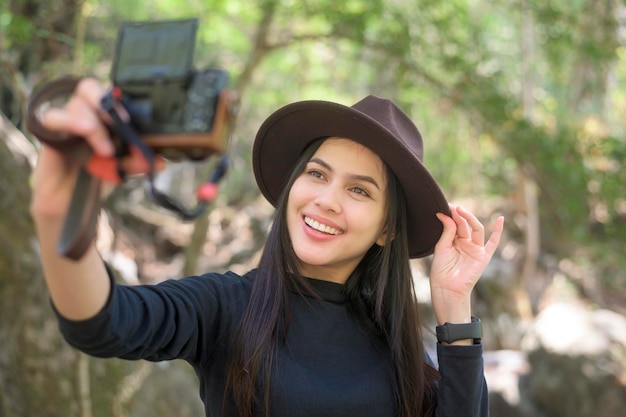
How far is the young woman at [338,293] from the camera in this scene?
1688mm

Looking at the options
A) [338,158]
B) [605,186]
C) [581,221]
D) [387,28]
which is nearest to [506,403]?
[581,221]

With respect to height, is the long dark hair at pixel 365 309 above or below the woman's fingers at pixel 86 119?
below

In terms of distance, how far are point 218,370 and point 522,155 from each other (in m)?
4.22

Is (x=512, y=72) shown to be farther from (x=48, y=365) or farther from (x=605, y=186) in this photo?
(x=48, y=365)

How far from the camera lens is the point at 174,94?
1.00 metres

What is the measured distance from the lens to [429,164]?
464 inches

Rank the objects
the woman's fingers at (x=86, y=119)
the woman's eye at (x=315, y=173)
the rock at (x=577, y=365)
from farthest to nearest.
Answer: the rock at (x=577, y=365)
the woman's eye at (x=315, y=173)
the woman's fingers at (x=86, y=119)

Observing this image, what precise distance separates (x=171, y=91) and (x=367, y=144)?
98cm

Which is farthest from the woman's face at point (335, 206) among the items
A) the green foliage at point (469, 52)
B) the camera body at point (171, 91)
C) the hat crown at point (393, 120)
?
the green foliage at point (469, 52)

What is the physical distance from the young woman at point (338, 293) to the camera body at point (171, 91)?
492mm

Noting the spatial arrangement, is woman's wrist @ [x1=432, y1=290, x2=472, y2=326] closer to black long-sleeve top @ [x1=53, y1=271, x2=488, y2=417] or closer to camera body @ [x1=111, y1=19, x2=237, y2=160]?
black long-sleeve top @ [x1=53, y1=271, x2=488, y2=417]

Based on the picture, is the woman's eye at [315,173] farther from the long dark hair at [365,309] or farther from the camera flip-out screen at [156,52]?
the camera flip-out screen at [156,52]

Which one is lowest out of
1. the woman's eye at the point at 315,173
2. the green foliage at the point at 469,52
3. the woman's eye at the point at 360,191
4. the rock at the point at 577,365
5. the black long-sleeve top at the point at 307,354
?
the rock at the point at 577,365

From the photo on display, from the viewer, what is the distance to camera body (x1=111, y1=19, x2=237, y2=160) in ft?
3.21
